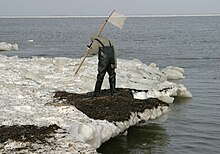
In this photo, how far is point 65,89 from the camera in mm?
15344

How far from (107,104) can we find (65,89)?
9.44 ft

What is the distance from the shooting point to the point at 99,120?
11344 millimetres

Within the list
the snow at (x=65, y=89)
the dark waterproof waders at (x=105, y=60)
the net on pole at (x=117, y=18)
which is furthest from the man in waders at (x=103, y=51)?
the snow at (x=65, y=89)

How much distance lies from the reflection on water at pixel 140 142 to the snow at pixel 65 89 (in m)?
0.45

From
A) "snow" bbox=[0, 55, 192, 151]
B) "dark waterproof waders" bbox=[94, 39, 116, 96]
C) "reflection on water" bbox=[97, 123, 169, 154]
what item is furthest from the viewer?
"dark waterproof waders" bbox=[94, 39, 116, 96]

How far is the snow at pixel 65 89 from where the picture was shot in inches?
405

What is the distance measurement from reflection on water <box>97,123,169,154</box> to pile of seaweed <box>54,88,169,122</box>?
0.75 meters

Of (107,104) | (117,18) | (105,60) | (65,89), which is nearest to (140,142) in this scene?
(107,104)

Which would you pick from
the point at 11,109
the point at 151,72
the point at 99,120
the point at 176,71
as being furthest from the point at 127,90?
the point at 176,71

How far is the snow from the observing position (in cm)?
1029

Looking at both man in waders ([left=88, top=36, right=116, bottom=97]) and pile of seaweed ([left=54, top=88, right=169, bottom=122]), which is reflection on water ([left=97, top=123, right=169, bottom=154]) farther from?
man in waders ([left=88, top=36, right=116, bottom=97])

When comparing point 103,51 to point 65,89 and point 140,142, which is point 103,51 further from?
point 140,142

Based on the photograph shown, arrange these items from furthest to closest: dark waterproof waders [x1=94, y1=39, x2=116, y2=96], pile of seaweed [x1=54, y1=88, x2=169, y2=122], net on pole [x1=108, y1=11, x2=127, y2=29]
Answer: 1. net on pole [x1=108, y1=11, x2=127, y2=29]
2. dark waterproof waders [x1=94, y1=39, x2=116, y2=96]
3. pile of seaweed [x1=54, y1=88, x2=169, y2=122]

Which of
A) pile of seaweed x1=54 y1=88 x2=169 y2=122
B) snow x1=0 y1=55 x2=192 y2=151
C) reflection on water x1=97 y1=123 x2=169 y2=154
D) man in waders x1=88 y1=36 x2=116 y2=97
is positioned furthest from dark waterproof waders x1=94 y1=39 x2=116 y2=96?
reflection on water x1=97 y1=123 x2=169 y2=154
